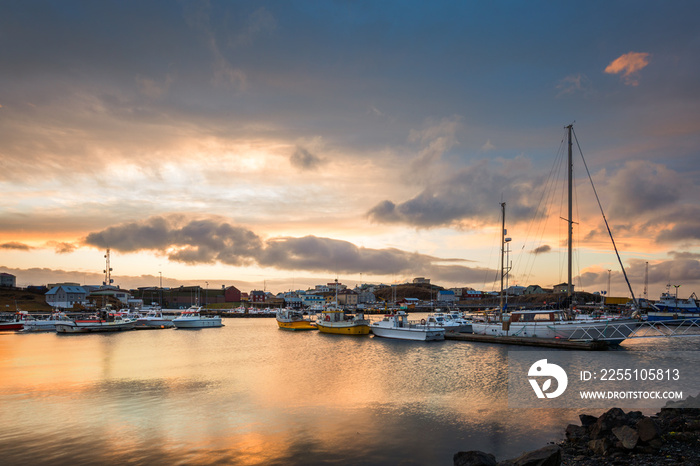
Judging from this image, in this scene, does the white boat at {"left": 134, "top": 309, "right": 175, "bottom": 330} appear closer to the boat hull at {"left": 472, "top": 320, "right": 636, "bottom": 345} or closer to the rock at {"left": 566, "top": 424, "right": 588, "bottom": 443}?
the boat hull at {"left": 472, "top": 320, "right": 636, "bottom": 345}

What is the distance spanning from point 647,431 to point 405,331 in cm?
4944

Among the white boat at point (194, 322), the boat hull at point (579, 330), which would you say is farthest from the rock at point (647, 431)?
the white boat at point (194, 322)

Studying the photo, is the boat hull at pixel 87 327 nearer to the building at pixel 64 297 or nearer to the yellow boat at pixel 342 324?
the yellow boat at pixel 342 324

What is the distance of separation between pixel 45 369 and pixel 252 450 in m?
32.9

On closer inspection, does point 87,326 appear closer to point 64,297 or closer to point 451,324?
point 451,324

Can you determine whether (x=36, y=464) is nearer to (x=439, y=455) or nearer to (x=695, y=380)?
(x=439, y=455)

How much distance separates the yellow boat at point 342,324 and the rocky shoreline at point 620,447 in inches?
2172

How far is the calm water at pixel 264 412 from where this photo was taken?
17703 mm

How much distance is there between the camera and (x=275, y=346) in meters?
60.5

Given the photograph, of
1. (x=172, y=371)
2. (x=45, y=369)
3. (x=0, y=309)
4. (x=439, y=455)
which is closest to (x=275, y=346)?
(x=172, y=371)

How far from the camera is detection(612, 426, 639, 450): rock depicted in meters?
14.7

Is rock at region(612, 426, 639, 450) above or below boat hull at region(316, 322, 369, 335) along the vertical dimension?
above

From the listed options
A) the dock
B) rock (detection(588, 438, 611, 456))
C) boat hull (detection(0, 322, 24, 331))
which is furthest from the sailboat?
boat hull (detection(0, 322, 24, 331))

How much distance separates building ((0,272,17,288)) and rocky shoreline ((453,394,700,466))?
216 meters
